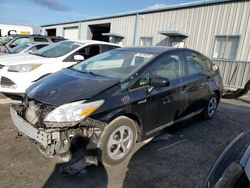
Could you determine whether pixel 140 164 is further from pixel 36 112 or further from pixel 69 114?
pixel 36 112

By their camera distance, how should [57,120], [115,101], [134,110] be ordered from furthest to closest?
[134,110], [115,101], [57,120]

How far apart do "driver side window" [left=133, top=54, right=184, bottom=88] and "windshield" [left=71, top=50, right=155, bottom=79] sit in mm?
154

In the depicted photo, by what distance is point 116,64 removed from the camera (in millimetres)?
4152

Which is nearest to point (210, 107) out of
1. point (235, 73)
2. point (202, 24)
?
point (235, 73)

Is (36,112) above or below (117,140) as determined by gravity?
above

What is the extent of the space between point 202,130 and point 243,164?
3082mm

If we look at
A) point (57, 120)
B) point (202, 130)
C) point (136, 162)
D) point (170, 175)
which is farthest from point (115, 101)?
point (202, 130)

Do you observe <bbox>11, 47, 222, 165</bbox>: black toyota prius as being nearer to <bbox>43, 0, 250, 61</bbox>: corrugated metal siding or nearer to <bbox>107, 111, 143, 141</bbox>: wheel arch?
<bbox>107, 111, 143, 141</bbox>: wheel arch

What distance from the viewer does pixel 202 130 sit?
4816 millimetres

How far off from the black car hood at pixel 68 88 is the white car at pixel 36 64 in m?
2.03

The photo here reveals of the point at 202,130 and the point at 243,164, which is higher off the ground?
the point at 243,164

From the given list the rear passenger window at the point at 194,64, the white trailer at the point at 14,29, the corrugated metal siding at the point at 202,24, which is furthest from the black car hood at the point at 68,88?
the white trailer at the point at 14,29

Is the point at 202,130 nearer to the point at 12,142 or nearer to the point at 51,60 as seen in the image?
the point at 12,142

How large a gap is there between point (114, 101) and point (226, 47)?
10421mm
